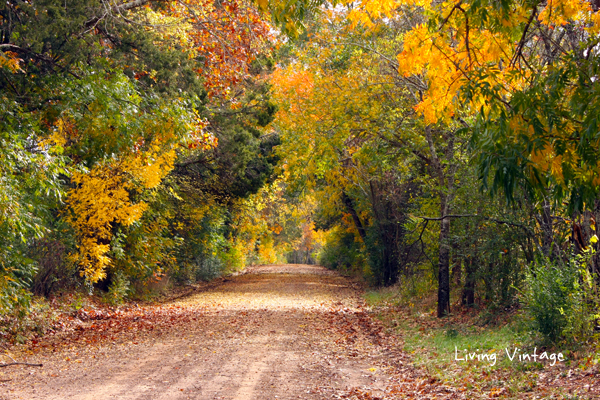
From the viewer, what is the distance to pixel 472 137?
478 centimetres

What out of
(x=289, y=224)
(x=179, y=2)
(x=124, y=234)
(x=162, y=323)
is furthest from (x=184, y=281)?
(x=289, y=224)

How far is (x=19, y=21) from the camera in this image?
1004cm

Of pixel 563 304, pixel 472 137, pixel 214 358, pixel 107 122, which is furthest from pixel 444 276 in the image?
pixel 472 137

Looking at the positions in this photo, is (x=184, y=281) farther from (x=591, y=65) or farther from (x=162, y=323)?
(x=591, y=65)

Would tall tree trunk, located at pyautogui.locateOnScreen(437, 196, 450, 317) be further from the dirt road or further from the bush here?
the bush

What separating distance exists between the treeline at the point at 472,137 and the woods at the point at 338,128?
0.12ft

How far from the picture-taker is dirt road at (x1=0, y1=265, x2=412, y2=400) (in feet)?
23.2

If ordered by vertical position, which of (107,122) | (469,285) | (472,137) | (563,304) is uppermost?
(107,122)

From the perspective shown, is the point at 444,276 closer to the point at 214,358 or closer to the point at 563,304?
the point at 563,304

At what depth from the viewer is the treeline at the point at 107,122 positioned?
9.65m

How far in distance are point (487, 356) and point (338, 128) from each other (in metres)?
7.60

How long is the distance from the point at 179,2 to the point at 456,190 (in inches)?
326

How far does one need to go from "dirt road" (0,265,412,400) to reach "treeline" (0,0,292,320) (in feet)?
5.84

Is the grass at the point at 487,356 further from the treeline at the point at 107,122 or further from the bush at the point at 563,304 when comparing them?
the treeline at the point at 107,122
